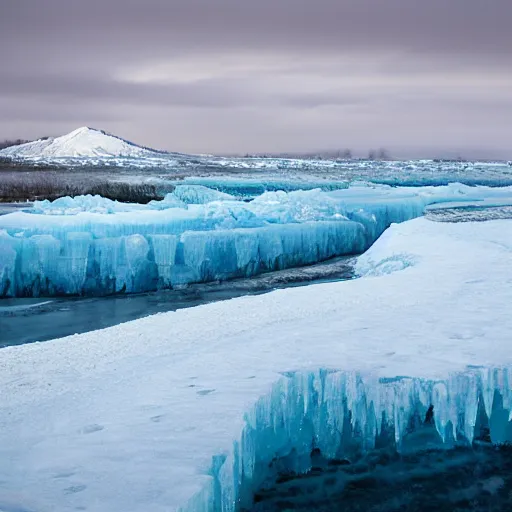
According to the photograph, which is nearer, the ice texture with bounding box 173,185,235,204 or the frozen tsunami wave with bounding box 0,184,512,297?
the frozen tsunami wave with bounding box 0,184,512,297

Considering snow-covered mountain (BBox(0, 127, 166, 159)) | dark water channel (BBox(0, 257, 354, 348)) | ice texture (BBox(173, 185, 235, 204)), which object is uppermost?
snow-covered mountain (BBox(0, 127, 166, 159))

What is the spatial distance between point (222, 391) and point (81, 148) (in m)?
117

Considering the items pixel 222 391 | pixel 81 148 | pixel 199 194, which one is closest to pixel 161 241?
pixel 222 391

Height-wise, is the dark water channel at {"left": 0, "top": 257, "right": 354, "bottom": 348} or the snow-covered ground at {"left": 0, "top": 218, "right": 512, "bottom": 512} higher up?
the snow-covered ground at {"left": 0, "top": 218, "right": 512, "bottom": 512}

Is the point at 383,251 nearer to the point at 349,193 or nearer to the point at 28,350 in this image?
the point at 28,350

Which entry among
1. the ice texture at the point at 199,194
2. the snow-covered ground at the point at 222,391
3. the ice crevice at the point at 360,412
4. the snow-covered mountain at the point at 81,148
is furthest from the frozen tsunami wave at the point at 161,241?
the snow-covered mountain at the point at 81,148

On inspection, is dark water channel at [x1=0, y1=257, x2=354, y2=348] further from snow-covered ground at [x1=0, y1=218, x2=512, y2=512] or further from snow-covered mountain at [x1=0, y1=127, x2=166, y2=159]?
snow-covered mountain at [x1=0, y1=127, x2=166, y2=159]

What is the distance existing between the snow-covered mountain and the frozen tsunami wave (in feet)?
280

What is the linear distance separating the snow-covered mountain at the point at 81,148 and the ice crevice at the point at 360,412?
99.0 meters

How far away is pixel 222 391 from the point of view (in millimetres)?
4840

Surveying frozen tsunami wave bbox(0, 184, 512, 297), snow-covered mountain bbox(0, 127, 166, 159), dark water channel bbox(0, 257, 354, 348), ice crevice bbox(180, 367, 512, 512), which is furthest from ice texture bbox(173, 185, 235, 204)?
snow-covered mountain bbox(0, 127, 166, 159)

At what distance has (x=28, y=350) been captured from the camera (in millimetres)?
6070

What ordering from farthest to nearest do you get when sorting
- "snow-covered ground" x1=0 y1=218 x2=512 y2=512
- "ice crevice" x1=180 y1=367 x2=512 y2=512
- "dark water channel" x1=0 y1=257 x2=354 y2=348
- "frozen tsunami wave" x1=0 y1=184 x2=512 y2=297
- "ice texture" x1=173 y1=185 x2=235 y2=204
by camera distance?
"ice texture" x1=173 y1=185 x2=235 y2=204, "frozen tsunami wave" x1=0 y1=184 x2=512 y2=297, "dark water channel" x1=0 y1=257 x2=354 y2=348, "ice crevice" x1=180 y1=367 x2=512 y2=512, "snow-covered ground" x1=0 y1=218 x2=512 y2=512

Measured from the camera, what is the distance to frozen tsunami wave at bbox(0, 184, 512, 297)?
13789mm
